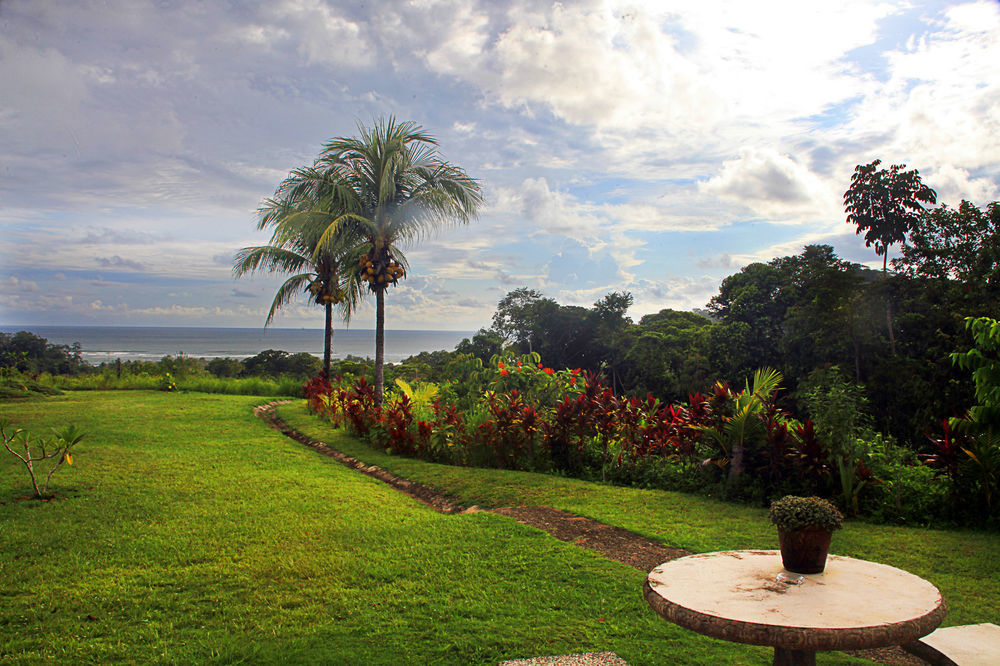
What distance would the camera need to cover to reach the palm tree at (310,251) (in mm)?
12406

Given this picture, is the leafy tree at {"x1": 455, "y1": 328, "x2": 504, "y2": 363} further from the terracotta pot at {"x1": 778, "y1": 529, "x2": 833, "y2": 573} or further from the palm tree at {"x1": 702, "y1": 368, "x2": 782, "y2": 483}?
the terracotta pot at {"x1": 778, "y1": 529, "x2": 833, "y2": 573}

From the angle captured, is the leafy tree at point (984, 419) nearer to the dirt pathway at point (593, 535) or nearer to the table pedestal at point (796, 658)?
the dirt pathway at point (593, 535)

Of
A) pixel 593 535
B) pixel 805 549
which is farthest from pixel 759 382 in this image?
pixel 805 549

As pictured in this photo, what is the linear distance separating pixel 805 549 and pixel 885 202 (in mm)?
28286

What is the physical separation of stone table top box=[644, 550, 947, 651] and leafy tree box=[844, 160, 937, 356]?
26.2 meters

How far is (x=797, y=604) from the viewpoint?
2.27 metres

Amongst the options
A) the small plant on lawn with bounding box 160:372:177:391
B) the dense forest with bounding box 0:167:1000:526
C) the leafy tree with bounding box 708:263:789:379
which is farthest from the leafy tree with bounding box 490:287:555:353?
the small plant on lawn with bounding box 160:372:177:391

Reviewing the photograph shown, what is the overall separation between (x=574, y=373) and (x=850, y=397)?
4453 mm

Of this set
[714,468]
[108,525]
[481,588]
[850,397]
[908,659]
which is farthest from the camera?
[714,468]

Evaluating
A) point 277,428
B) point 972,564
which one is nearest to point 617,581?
point 972,564

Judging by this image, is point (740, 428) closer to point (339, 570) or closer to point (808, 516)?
point (808, 516)

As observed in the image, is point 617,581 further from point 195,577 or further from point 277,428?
point 277,428

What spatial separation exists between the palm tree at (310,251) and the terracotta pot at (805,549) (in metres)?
9.62

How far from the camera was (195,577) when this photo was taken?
4.05 m
